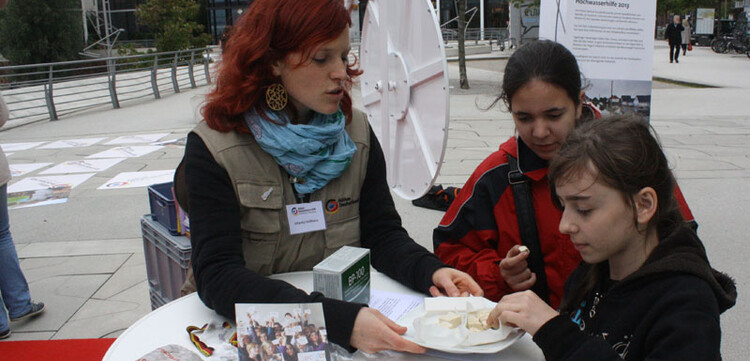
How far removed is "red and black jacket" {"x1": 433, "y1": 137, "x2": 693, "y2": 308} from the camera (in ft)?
6.47

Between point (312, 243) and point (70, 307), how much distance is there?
246 cm

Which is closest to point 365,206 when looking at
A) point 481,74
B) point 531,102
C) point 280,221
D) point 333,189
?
point 333,189

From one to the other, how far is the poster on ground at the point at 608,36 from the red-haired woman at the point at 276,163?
234 cm

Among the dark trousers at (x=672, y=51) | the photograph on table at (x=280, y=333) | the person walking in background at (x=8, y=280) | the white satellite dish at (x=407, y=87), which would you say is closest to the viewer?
the photograph on table at (x=280, y=333)

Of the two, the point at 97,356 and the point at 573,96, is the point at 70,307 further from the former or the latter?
the point at 573,96

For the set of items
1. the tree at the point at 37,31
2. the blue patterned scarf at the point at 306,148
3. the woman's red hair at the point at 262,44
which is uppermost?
the tree at the point at 37,31

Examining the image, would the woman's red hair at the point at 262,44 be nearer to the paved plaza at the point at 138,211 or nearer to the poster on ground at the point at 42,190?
the paved plaza at the point at 138,211

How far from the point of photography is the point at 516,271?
184 cm

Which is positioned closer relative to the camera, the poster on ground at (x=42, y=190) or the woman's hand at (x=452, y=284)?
the woman's hand at (x=452, y=284)

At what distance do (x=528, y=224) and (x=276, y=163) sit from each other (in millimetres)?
808

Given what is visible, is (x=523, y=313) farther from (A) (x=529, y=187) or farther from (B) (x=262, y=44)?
(B) (x=262, y=44)

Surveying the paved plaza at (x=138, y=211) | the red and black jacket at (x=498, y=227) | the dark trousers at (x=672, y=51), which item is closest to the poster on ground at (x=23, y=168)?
the paved plaza at (x=138, y=211)

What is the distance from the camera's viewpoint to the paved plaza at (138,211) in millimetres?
3562

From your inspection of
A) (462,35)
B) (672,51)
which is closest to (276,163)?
(462,35)
